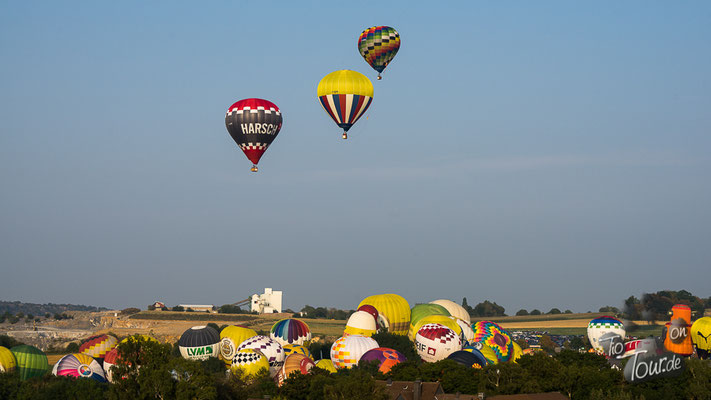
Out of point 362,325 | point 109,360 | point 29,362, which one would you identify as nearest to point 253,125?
point 362,325

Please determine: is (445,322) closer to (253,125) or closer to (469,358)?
(469,358)

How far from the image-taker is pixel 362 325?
8531 cm

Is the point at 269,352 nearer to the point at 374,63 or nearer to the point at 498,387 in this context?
the point at 498,387

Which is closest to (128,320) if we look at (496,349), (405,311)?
(405,311)

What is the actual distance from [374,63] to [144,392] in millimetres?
37298

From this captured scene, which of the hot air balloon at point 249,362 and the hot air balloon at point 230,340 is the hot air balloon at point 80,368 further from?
the hot air balloon at point 230,340

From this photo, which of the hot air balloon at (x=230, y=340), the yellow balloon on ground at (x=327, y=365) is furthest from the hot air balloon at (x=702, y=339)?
the hot air balloon at (x=230, y=340)

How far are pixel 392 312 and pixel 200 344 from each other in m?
18.3

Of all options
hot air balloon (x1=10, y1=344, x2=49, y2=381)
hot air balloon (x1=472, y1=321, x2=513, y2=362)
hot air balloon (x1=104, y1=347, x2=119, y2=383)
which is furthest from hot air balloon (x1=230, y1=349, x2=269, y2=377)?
hot air balloon (x1=472, y1=321, x2=513, y2=362)

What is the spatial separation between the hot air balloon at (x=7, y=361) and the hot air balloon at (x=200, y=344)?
1347cm

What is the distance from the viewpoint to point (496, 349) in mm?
84438

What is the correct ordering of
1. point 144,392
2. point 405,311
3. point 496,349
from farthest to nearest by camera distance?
1. point 405,311
2. point 496,349
3. point 144,392

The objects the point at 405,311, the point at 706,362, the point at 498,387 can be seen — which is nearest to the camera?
the point at 498,387

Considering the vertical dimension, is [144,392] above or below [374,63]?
below
